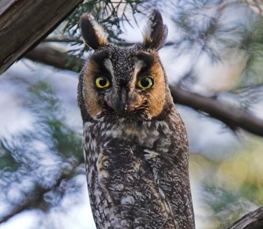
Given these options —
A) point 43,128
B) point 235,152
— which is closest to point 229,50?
point 235,152

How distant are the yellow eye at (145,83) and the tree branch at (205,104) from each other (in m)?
0.52

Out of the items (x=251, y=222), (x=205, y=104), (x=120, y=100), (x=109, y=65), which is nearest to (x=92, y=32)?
(x=109, y=65)

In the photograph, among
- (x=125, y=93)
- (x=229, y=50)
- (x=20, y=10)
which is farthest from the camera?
(x=229, y=50)

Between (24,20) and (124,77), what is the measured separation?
1.47 feet

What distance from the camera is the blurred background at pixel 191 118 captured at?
2791 mm

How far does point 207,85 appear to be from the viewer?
3037 millimetres

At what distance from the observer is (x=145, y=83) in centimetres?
231

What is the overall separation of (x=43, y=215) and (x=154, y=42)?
0.83 meters

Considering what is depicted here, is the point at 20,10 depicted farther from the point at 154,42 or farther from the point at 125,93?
the point at 154,42

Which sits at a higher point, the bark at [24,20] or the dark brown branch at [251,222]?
the bark at [24,20]

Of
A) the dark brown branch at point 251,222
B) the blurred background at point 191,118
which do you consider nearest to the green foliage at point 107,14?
the blurred background at point 191,118

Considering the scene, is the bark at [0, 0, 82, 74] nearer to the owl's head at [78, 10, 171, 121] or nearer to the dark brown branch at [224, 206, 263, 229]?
the owl's head at [78, 10, 171, 121]

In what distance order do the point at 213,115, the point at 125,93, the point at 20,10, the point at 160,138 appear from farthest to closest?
1. the point at 213,115
2. the point at 160,138
3. the point at 125,93
4. the point at 20,10

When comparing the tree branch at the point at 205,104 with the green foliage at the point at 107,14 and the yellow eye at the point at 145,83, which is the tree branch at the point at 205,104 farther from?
the yellow eye at the point at 145,83
